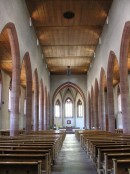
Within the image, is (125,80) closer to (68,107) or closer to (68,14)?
(68,14)

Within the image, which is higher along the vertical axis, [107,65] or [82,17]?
[82,17]

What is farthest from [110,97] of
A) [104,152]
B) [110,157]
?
[110,157]

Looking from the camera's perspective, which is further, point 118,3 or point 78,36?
point 78,36

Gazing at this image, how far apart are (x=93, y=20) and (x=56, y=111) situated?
24.6 metres

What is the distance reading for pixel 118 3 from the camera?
1112 cm

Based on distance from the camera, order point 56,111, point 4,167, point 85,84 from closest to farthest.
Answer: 1. point 4,167
2. point 85,84
3. point 56,111

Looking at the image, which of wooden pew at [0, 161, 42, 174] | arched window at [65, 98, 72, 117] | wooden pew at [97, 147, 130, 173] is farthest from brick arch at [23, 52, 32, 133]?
arched window at [65, 98, 72, 117]

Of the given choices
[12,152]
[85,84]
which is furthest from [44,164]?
[85,84]

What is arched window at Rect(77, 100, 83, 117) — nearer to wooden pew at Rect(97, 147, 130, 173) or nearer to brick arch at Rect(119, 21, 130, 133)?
brick arch at Rect(119, 21, 130, 133)

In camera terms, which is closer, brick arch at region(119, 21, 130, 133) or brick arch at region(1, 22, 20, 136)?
brick arch at region(119, 21, 130, 133)

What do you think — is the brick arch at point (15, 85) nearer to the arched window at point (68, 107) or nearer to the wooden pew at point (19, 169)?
the wooden pew at point (19, 169)

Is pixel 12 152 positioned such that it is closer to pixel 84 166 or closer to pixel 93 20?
pixel 84 166

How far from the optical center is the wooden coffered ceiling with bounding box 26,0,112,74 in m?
12.6

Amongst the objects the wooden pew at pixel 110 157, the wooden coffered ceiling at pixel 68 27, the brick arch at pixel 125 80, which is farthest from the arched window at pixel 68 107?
the wooden pew at pixel 110 157
